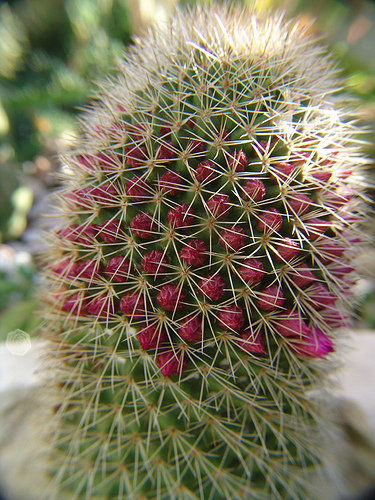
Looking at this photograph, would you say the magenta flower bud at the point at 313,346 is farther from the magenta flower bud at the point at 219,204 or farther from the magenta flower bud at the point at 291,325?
the magenta flower bud at the point at 219,204

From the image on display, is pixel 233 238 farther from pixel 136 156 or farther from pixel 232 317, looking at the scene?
pixel 136 156

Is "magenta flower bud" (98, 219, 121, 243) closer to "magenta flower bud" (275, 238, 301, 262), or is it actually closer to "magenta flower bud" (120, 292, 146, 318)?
"magenta flower bud" (120, 292, 146, 318)

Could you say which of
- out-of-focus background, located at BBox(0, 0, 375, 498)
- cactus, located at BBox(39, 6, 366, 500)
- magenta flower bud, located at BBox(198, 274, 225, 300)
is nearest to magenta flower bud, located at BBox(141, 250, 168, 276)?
cactus, located at BBox(39, 6, 366, 500)

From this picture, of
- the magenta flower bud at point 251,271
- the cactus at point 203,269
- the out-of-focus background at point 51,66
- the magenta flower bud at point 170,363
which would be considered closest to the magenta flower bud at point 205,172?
the cactus at point 203,269

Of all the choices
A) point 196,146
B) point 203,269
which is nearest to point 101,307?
point 203,269

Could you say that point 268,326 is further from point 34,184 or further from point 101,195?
point 34,184

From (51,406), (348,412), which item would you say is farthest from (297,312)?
(348,412)
